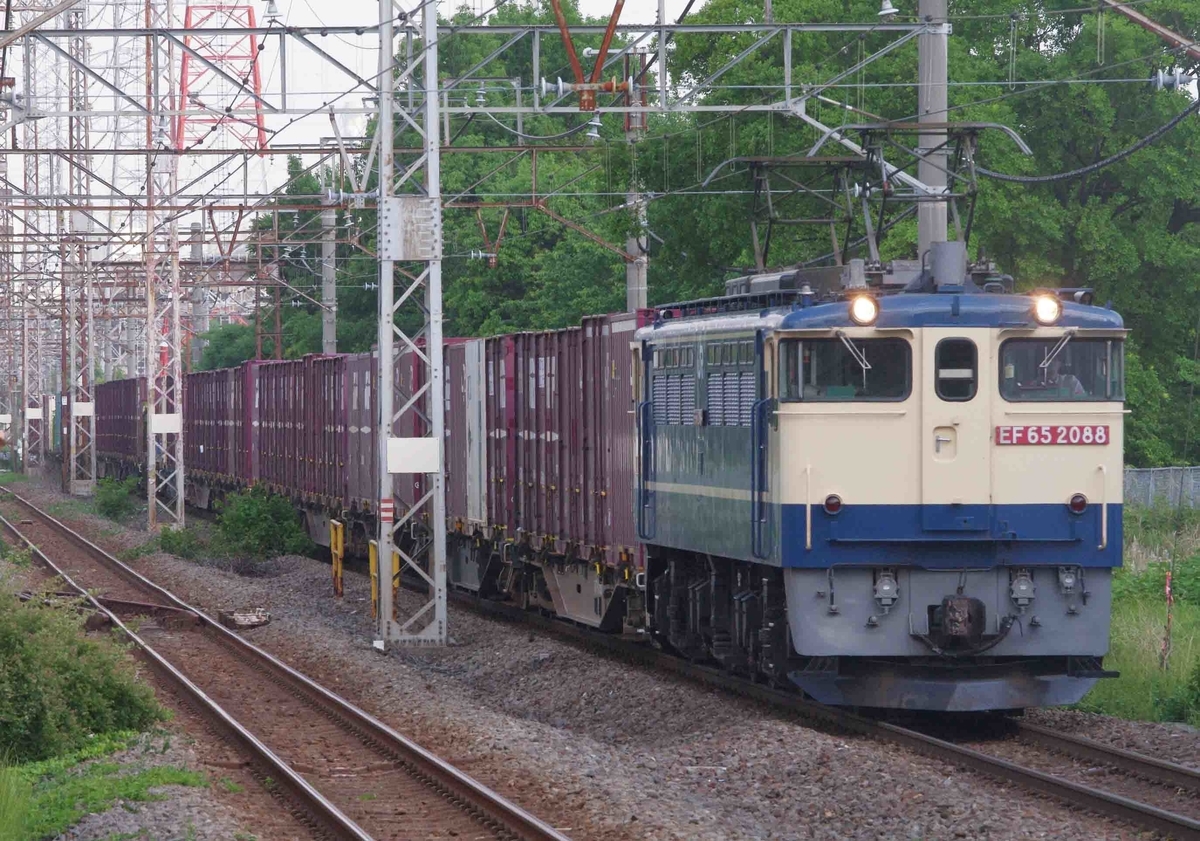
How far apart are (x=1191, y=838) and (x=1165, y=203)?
29.8m

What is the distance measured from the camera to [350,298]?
2596 inches

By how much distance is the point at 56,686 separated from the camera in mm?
13305

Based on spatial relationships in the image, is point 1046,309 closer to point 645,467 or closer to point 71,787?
point 645,467

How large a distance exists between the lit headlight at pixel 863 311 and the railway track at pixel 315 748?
415 cm

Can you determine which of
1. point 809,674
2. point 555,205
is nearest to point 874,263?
point 809,674

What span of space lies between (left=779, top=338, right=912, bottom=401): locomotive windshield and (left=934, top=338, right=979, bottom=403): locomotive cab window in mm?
227

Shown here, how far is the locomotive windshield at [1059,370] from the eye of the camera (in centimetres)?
1293

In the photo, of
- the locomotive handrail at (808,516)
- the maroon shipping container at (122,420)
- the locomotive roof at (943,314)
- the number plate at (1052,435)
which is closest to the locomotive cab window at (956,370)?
the locomotive roof at (943,314)

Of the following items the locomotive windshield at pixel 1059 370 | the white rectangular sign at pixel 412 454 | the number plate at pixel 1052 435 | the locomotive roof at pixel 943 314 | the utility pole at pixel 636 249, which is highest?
the utility pole at pixel 636 249

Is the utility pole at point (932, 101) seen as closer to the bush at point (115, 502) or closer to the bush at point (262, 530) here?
the bush at point (262, 530)

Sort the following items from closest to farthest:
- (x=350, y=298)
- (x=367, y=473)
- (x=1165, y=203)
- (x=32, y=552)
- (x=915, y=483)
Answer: (x=915, y=483)
(x=367, y=473)
(x=32, y=552)
(x=1165, y=203)
(x=350, y=298)

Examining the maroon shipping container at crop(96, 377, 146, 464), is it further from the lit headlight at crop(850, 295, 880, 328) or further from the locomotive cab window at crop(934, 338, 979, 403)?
the locomotive cab window at crop(934, 338, 979, 403)

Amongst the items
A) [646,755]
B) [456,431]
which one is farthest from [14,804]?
[456,431]

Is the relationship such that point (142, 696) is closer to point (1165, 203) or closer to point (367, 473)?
point (367, 473)
